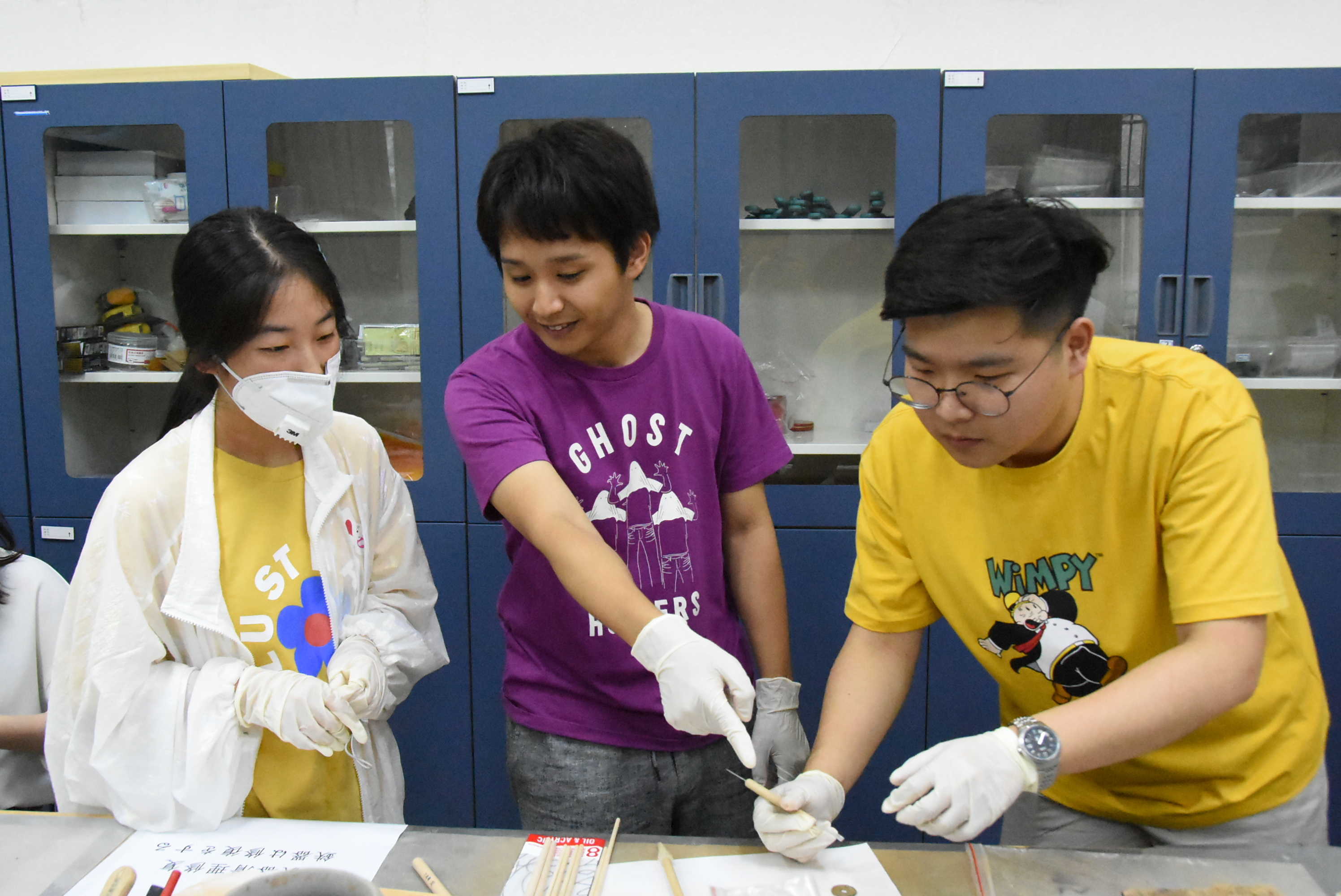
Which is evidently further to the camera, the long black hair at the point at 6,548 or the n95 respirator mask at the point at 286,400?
the long black hair at the point at 6,548

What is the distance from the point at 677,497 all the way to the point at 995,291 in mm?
521

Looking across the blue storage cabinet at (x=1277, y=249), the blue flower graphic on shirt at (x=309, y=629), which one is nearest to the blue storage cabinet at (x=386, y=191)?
the blue flower graphic on shirt at (x=309, y=629)

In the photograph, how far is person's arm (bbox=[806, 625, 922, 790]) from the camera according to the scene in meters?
1.06

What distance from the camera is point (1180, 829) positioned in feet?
3.49

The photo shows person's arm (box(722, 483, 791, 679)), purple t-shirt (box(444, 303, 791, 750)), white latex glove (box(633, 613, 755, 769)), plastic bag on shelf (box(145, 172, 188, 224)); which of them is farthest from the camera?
plastic bag on shelf (box(145, 172, 188, 224))

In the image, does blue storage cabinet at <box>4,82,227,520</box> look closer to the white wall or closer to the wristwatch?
the white wall

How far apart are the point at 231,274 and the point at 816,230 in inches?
57.7

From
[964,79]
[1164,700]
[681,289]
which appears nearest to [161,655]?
[1164,700]

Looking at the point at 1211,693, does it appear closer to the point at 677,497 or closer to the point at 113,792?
the point at 677,497

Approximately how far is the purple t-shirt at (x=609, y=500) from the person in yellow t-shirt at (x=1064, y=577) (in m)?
0.22

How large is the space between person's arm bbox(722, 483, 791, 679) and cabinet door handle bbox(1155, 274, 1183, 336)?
1.22 meters

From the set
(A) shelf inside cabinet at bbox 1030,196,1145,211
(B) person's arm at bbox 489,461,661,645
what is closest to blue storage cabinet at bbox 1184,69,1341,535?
(A) shelf inside cabinet at bbox 1030,196,1145,211

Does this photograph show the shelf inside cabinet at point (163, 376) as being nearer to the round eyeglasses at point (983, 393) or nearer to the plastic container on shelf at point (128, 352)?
the plastic container on shelf at point (128, 352)

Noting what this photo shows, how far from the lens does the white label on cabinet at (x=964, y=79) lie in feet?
6.40
